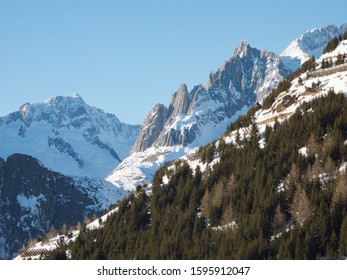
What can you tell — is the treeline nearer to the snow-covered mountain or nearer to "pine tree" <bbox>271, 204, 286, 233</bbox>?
"pine tree" <bbox>271, 204, 286, 233</bbox>

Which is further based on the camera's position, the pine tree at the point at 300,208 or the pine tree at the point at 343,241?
the pine tree at the point at 300,208

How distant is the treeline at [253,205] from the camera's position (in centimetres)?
A: 7719

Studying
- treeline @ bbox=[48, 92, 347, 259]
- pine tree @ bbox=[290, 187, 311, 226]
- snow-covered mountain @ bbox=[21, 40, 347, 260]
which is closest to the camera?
treeline @ bbox=[48, 92, 347, 259]

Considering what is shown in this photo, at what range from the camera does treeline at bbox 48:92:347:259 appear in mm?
77188

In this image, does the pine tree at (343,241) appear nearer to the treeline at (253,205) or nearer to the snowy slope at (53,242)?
the treeline at (253,205)

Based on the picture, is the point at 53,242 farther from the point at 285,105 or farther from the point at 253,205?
the point at 285,105

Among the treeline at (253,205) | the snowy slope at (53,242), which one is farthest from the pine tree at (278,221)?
the snowy slope at (53,242)

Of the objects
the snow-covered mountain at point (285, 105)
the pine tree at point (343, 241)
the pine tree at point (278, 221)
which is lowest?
the pine tree at point (343, 241)

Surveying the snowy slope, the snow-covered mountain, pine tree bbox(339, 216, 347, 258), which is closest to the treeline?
pine tree bbox(339, 216, 347, 258)

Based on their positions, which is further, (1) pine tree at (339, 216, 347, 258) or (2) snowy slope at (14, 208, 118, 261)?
(2) snowy slope at (14, 208, 118, 261)

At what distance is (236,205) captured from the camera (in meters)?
94.1

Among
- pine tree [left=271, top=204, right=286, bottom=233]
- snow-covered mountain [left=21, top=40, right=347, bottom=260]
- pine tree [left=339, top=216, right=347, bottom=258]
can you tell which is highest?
snow-covered mountain [left=21, top=40, right=347, bottom=260]

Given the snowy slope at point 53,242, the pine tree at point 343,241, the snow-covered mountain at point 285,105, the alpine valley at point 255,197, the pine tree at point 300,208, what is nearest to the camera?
the pine tree at point 343,241
